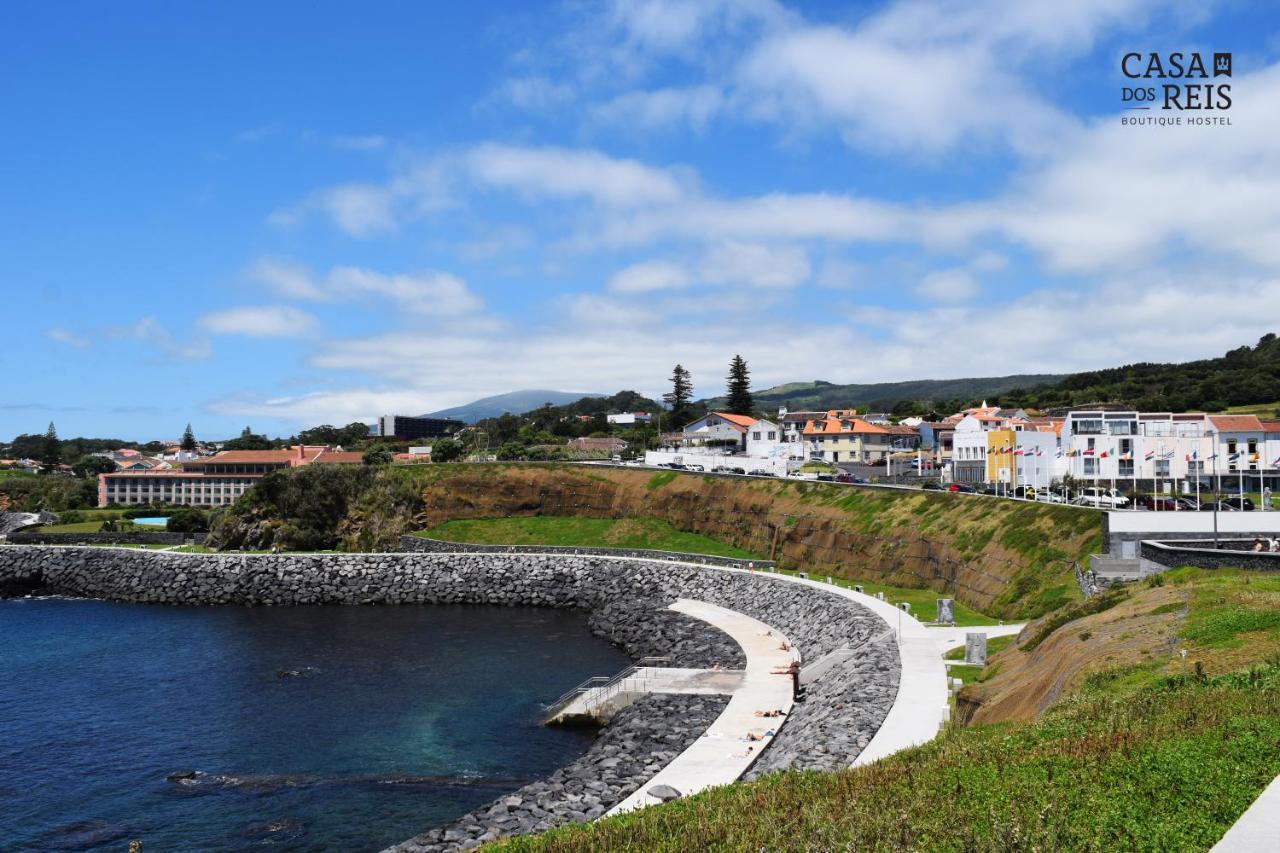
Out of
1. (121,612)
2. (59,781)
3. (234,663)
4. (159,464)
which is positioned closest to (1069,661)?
(59,781)

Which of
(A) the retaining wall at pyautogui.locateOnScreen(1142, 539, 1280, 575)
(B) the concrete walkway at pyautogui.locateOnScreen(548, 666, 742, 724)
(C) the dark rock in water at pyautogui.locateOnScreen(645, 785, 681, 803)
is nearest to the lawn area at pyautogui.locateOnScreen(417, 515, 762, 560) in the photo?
(B) the concrete walkway at pyautogui.locateOnScreen(548, 666, 742, 724)

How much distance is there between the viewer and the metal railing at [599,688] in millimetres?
42094

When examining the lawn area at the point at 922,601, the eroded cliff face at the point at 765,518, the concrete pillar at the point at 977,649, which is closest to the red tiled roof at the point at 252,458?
the eroded cliff face at the point at 765,518

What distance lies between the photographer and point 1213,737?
49.8ft

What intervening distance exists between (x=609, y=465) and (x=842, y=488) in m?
38.0

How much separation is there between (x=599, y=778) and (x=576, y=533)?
63.7 meters

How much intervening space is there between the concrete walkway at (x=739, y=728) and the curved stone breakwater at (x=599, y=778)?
0.73 meters

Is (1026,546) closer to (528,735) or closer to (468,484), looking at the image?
Answer: (528,735)

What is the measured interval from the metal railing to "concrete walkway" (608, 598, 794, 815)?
5015 millimetres

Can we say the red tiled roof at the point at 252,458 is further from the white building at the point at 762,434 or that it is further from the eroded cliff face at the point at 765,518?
the white building at the point at 762,434

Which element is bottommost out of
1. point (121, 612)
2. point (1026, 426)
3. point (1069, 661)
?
point (121, 612)

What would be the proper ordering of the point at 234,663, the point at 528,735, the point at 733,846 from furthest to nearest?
the point at 234,663, the point at 528,735, the point at 733,846

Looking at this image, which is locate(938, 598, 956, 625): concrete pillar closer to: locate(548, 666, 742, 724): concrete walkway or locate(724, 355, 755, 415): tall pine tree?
locate(548, 666, 742, 724): concrete walkway

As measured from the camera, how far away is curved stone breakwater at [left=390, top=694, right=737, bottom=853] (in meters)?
26.3
